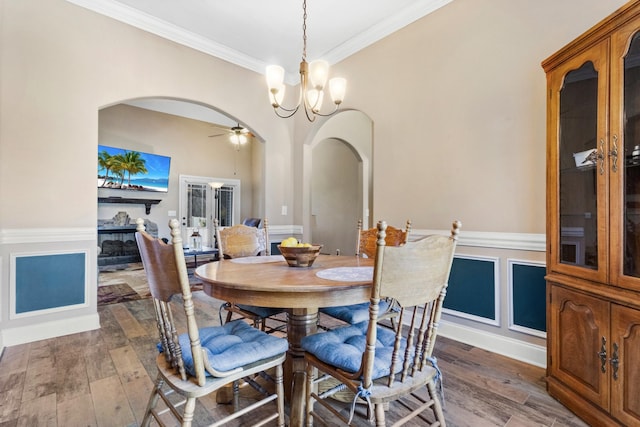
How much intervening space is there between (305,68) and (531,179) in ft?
5.89

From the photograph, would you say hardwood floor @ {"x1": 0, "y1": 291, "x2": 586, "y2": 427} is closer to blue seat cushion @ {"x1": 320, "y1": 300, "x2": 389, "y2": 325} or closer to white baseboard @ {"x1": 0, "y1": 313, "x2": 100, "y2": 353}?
white baseboard @ {"x1": 0, "y1": 313, "x2": 100, "y2": 353}

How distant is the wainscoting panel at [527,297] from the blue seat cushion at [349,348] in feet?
4.52

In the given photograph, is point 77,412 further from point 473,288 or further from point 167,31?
point 167,31

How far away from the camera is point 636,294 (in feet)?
4.36

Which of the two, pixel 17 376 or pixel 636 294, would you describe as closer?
pixel 636 294

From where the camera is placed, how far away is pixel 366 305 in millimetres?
2039

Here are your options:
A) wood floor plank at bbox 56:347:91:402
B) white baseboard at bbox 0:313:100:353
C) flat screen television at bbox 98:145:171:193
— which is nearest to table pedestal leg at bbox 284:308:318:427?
wood floor plank at bbox 56:347:91:402

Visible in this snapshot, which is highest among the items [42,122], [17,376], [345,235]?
[42,122]

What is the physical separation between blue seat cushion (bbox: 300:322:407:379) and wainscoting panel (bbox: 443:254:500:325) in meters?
1.39

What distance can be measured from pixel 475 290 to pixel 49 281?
3579mm

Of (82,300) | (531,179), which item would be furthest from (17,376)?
(531,179)

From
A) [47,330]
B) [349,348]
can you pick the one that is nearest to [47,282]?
[47,330]

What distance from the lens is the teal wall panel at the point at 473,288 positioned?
240 cm

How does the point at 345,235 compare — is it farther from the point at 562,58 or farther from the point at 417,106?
the point at 562,58
